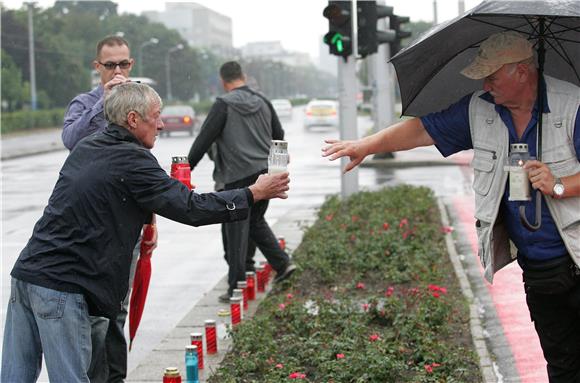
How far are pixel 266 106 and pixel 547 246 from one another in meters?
5.21

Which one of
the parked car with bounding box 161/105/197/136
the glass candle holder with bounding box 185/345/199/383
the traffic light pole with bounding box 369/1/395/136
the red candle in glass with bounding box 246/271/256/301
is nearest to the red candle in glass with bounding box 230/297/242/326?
the red candle in glass with bounding box 246/271/256/301

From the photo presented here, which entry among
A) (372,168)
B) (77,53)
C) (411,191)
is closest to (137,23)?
(77,53)

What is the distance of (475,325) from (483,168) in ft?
11.7

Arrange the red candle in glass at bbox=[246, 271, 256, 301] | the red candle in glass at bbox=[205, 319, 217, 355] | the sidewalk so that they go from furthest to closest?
the red candle in glass at bbox=[246, 271, 256, 301] < the red candle in glass at bbox=[205, 319, 217, 355] < the sidewalk

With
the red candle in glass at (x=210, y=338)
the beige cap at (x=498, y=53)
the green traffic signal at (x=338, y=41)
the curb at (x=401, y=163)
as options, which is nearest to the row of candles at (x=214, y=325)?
the red candle in glass at (x=210, y=338)

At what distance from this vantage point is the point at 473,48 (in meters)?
4.97

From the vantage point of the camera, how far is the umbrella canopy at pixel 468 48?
4.33 m

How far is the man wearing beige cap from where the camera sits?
14.4 ft

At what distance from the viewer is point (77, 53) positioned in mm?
77500

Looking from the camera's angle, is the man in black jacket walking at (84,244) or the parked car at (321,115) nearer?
the man in black jacket walking at (84,244)

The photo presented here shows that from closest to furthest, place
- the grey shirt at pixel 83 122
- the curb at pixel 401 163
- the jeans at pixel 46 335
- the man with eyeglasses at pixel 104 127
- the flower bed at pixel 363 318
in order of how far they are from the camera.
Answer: the jeans at pixel 46 335 → the man with eyeglasses at pixel 104 127 → the grey shirt at pixel 83 122 → the flower bed at pixel 363 318 → the curb at pixel 401 163

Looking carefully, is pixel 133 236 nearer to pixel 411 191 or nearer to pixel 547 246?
pixel 547 246

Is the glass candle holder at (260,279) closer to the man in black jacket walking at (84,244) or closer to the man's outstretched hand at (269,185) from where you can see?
the man's outstretched hand at (269,185)

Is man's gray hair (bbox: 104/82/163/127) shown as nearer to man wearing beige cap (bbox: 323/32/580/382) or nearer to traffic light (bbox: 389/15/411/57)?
man wearing beige cap (bbox: 323/32/580/382)
